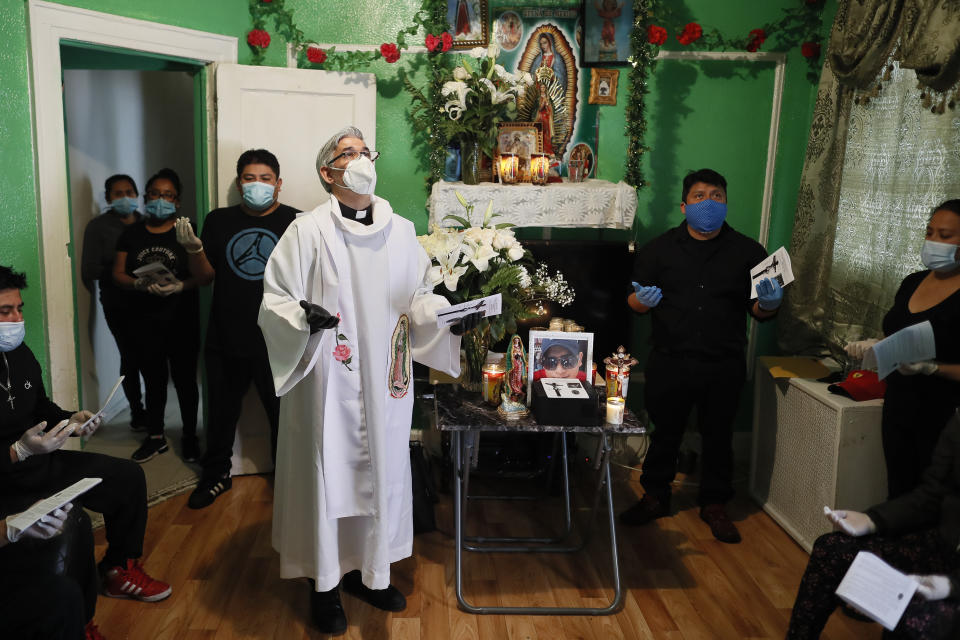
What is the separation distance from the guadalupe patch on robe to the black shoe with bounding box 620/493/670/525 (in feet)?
5.01

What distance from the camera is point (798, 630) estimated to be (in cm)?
251

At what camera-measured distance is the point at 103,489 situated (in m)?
2.94

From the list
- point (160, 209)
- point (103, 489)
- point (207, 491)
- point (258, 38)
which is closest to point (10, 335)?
point (103, 489)

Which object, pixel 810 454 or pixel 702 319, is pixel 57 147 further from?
pixel 810 454

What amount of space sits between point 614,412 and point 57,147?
2.60 meters

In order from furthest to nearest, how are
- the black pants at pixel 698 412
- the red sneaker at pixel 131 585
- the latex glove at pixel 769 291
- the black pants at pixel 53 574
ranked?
the black pants at pixel 698 412 → the latex glove at pixel 769 291 → the red sneaker at pixel 131 585 → the black pants at pixel 53 574

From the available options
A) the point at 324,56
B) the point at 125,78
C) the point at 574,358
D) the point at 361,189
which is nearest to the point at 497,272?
the point at 574,358

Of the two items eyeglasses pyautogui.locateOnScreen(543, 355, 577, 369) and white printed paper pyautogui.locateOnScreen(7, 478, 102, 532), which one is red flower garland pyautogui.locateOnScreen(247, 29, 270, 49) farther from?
white printed paper pyautogui.locateOnScreen(7, 478, 102, 532)

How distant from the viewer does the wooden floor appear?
3.02 metres

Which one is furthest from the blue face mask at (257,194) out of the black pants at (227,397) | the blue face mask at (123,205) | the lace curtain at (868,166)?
the lace curtain at (868,166)

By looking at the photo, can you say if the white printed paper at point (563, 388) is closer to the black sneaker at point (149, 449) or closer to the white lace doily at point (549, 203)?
the white lace doily at point (549, 203)

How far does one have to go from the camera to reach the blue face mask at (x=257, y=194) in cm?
384

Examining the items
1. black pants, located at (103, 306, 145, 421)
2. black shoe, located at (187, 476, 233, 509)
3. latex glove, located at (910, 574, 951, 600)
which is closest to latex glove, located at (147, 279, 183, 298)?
black pants, located at (103, 306, 145, 421)

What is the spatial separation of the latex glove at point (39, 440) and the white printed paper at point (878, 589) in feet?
7.76
